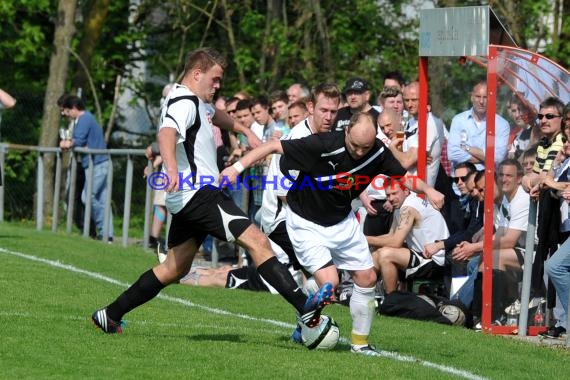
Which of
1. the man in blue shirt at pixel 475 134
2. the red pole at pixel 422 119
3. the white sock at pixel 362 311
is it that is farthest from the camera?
the red pole at pixel 422 119

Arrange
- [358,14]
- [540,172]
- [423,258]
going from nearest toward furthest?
1. [540,172]
2. [423,258]
3. [358,14]

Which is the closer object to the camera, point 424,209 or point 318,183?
point 318,183

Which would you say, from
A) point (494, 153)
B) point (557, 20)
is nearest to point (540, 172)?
point (494, 153)

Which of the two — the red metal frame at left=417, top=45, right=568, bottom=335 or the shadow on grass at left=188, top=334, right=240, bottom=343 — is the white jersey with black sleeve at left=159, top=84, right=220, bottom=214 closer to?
the shadow on grass at left=188, top=334, right=240, bottom=343

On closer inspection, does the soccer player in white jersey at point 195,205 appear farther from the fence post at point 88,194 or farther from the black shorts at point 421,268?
the fence post at point 88,194

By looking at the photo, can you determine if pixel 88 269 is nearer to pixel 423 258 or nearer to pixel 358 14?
pixel 423 258

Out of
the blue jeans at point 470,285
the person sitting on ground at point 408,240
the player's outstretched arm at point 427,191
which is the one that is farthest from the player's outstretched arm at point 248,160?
the person sitting on ground at point 408,240

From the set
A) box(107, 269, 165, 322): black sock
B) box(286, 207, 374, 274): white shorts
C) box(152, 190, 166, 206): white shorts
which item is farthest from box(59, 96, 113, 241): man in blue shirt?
box(286, 207, 374, 274): white shorts

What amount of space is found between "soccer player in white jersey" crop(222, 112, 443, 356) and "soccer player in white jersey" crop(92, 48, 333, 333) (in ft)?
1.13

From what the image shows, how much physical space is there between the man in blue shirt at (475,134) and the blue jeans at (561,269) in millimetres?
1142

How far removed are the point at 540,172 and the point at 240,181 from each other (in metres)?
5.57

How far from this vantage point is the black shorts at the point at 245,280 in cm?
1377

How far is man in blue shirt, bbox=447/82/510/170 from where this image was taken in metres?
11.3

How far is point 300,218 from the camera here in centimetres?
938
